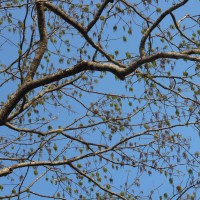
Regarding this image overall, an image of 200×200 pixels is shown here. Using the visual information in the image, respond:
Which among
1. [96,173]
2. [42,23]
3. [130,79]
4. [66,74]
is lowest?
[96,173]

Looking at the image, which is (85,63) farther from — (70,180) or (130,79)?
(70,180)

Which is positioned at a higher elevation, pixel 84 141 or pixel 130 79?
pixel 130 79

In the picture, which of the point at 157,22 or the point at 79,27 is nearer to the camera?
the point at 157,22

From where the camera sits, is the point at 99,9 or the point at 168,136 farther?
the point at 168,136

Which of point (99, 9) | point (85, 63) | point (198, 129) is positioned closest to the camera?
point (85, 63)

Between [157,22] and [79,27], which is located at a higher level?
[79,27]

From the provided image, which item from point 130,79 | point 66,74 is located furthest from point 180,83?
point 66,74

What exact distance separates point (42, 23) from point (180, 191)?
11.1 feet

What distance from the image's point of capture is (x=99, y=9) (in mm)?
6895

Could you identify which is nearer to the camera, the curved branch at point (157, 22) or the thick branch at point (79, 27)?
the curved branch at point (157, 22)

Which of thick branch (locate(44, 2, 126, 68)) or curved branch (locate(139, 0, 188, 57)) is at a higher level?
thick branch (locate(44, 2, 126, 68))

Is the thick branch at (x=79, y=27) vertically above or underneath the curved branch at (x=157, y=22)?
above

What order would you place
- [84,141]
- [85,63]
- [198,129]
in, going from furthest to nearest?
[84,141] < [198,129] < [85,63]

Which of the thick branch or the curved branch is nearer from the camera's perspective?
the curved branch
